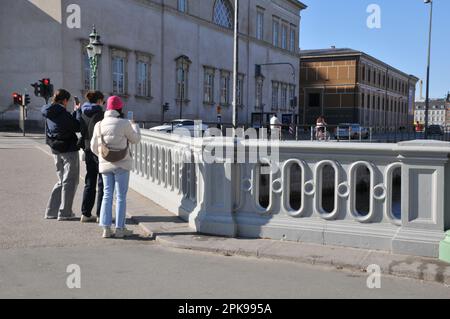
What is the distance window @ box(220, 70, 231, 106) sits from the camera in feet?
197

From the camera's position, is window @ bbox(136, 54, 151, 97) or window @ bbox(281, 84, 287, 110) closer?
window @ bbox(136, 54, 151, 97)

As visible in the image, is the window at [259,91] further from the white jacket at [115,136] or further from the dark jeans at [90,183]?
the white jacket at [115,136]

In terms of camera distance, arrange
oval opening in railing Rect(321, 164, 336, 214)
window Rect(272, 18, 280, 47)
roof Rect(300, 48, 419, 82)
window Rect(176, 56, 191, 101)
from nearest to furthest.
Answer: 1. oval opening in railing Rect(321, 164, 336, 214)
2. window Rect(176, 56, 191, 101)
3. window Rect(272, 18, 280, 47)
4. roof Rect(300, 48, 419, 82)

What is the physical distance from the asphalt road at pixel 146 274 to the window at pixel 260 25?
63563 millimetres

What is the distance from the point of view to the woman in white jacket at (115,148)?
263 inches

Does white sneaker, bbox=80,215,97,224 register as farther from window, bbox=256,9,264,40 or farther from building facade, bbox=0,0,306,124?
window, bbox=256,9,264,40

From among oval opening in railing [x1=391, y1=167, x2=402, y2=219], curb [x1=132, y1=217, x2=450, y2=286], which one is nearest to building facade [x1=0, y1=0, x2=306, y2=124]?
oval opening in railing [x1=391, y1=167, x2=402, y2=219]

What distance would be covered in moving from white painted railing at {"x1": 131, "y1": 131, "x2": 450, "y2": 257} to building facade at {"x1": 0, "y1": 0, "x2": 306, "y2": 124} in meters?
34.6

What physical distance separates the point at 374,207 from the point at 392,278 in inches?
43.1

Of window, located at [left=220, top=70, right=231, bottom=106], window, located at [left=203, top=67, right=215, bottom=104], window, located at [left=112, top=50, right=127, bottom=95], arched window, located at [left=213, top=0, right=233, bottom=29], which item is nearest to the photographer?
window, located at [left=112, top=50, right=127, bottom=95]

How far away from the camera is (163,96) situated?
49.7 metres

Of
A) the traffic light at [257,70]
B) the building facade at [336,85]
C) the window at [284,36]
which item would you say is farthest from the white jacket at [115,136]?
the building facade at [336,85]
